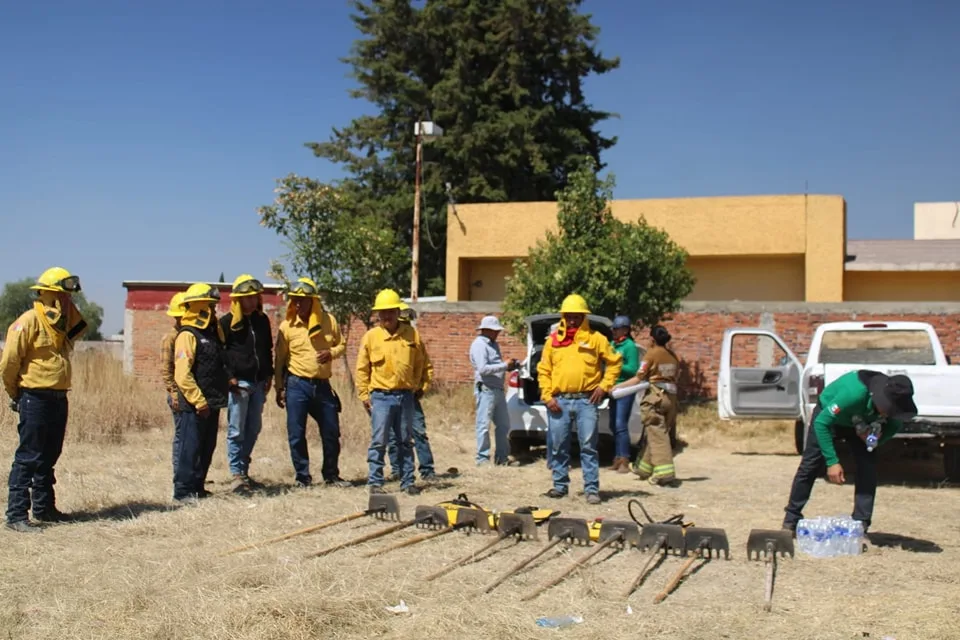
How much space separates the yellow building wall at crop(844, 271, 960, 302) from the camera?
72.1ft

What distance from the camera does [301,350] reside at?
28.5 feet

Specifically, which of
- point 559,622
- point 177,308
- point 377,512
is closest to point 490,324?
point 377,512

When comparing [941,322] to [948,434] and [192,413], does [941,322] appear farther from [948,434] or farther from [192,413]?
[192,413]

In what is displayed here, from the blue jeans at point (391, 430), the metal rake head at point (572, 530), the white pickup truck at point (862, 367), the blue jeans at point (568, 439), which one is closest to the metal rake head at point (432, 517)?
the metal rake head at point (572, 530)

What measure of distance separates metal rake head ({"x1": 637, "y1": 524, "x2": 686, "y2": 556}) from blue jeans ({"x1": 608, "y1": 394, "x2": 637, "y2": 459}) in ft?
12.7

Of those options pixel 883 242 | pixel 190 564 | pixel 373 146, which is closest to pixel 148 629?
pixel 190 564

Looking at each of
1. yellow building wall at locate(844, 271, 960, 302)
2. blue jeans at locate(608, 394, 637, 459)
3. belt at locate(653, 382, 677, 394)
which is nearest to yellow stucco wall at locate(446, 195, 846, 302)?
yellow building wall at locate(844, 271, 960, 302)

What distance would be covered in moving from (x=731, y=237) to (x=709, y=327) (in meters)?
5.61

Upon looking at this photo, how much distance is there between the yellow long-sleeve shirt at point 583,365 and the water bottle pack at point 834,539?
2.37 meters

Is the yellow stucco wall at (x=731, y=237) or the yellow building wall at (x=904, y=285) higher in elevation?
the yellow stucco wall at (x=731, y=237)

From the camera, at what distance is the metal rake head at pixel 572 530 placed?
6.54 meters

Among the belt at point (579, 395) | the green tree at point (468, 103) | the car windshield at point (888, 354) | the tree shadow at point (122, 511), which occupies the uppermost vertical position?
the green tree at point (468, 103)

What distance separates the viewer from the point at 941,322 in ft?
52.4

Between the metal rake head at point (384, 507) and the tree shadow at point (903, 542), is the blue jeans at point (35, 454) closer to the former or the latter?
the metal rake head at point (384, 507)
